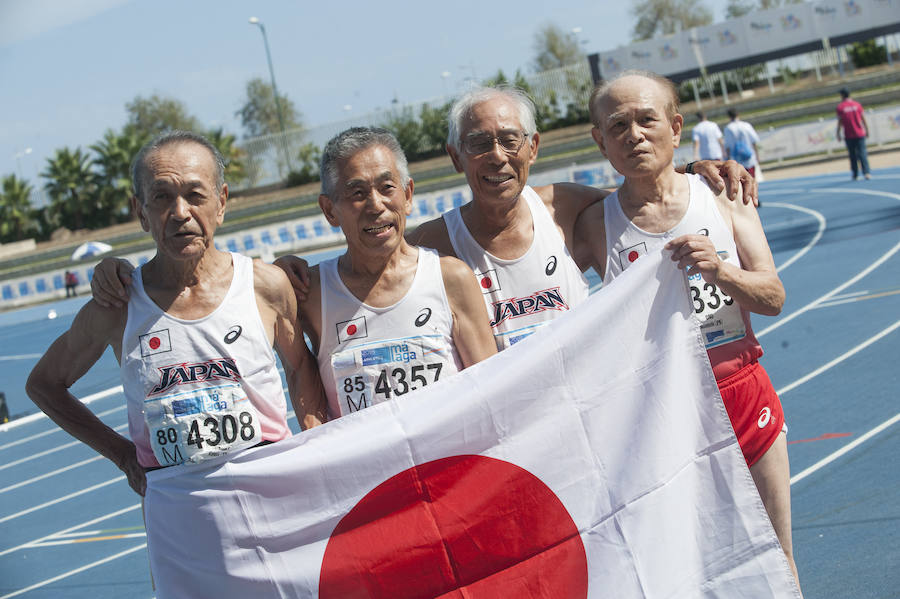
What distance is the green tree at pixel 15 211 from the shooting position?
165 feet

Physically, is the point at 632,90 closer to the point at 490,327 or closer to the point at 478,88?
the point at 478,88

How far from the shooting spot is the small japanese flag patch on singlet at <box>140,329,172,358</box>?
303cm

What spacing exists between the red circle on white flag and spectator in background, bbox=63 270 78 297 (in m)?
32.4

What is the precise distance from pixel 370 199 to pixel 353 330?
0.47 metres

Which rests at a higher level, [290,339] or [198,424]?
[290,339]

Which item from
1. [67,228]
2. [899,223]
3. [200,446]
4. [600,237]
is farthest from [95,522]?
[67,228]

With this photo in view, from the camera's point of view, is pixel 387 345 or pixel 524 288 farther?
pixel 524 288

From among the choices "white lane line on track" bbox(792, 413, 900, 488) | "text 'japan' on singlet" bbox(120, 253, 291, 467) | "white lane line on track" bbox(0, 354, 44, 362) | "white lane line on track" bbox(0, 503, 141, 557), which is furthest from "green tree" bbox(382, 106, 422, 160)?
"text 'japan' on singlet" bbox(120, 253, 291, 467)

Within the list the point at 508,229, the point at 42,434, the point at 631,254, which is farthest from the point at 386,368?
the point at 42,434

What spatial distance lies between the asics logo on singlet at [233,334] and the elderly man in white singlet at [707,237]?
1.44 metres

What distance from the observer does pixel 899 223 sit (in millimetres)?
14742

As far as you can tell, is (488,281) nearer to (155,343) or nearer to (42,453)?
(155,343)

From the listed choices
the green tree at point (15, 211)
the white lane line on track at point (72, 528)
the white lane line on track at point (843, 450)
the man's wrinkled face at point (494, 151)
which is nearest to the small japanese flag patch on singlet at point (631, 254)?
the man's wrinkled face at point (494, 151)

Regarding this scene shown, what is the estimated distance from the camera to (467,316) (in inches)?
129
